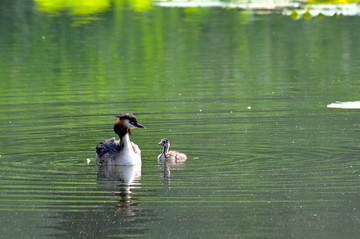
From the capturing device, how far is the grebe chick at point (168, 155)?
14086 mm

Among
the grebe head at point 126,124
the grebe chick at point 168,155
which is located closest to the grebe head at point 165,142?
the grebe chick at point 168,155

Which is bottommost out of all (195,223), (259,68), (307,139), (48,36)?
(195,223)

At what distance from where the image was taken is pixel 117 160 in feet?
47.9

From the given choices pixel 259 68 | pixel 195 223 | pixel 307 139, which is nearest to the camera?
pixel 195 223

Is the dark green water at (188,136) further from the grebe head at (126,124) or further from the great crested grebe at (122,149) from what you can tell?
the grebe head at (126,124)

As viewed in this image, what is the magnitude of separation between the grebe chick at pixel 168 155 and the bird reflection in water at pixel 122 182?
0.41 meters

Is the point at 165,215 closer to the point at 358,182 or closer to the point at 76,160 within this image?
the point at 358,182

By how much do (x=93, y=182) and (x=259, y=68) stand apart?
13585mm

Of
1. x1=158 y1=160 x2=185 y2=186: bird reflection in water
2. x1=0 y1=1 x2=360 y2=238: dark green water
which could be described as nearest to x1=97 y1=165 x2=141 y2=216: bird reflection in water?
x1=0 y1=1 x2=360 y2=238: dark green water

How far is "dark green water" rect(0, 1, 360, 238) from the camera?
10.8 meters

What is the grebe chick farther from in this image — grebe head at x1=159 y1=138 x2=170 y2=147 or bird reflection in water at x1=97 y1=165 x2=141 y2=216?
bird reflection in water at x1=97 y1=165 x2=141 y2=216

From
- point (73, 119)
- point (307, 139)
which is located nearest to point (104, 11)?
point (73, 119)

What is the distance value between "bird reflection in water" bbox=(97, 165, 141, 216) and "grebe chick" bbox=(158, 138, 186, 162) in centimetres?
41

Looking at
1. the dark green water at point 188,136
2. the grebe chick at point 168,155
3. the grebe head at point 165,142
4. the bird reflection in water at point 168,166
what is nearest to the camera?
→ the dark green water at point 188,136
